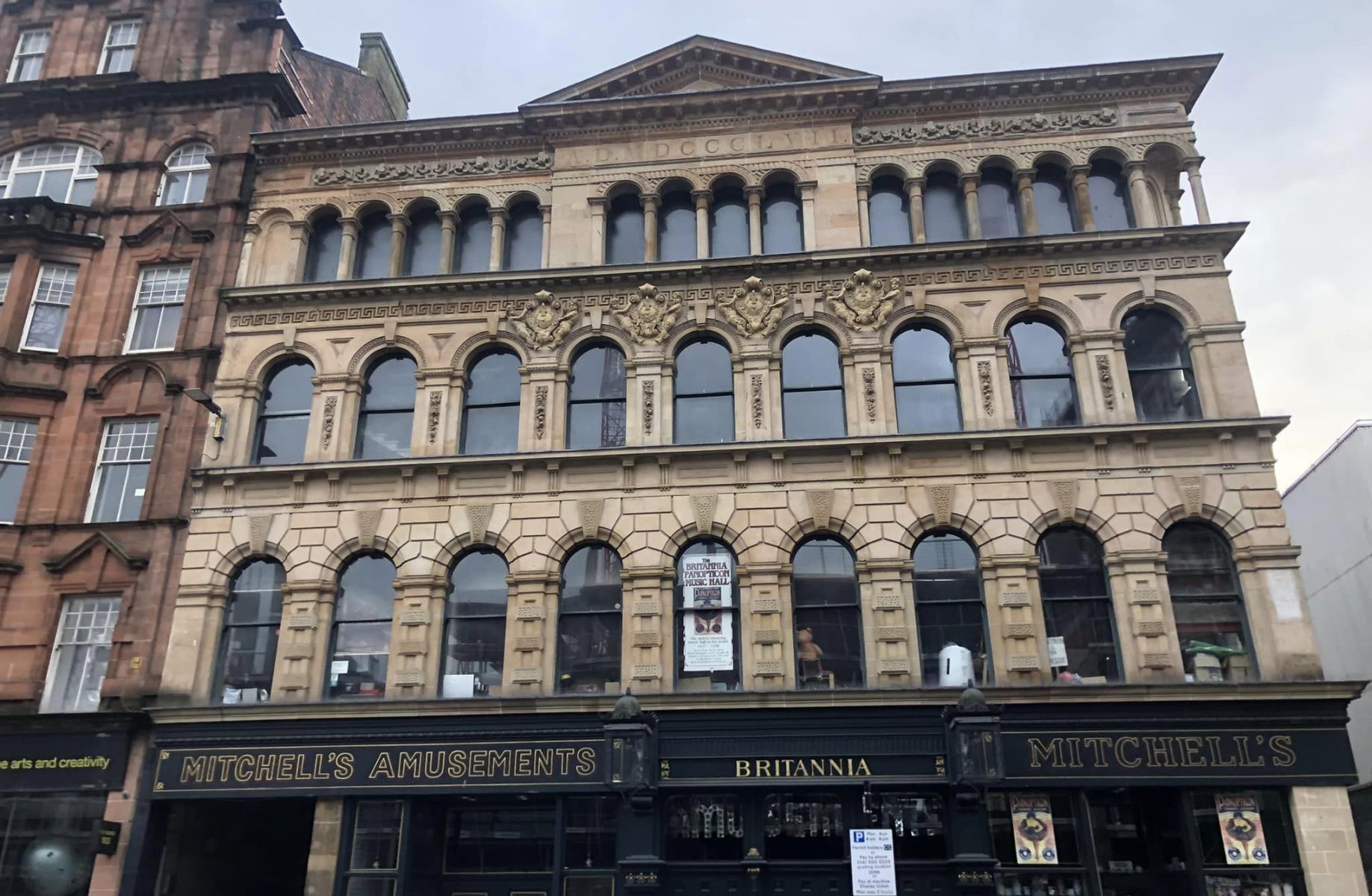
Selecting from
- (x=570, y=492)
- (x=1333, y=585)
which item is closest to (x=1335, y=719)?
(x=1333, y=585)

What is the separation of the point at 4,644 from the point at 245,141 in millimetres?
11964

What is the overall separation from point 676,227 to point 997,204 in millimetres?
6702

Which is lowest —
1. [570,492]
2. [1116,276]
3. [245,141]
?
[570,492]

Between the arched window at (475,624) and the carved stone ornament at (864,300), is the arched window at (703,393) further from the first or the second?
the arched window at (475,624)

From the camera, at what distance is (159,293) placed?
902 inches

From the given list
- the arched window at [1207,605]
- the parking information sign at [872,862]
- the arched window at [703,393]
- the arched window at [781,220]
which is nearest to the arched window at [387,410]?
the arched window at [703,393]

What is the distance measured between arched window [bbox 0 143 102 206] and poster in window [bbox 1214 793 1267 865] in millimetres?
26594

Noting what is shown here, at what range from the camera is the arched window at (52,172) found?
2450cm

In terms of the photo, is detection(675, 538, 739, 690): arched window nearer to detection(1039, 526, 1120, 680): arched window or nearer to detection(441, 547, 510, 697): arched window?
detection(441, 547, 510, 697): arched window

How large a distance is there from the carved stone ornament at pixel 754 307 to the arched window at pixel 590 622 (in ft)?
16.9

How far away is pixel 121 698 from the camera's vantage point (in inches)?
747

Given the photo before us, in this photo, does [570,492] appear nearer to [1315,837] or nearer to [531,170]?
[531,170]

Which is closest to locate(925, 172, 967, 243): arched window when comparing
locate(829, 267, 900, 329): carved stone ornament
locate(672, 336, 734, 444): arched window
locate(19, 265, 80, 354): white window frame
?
locate(829, 267, 900, 329): carved stone ornament

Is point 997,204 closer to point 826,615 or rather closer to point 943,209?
point 943,209
